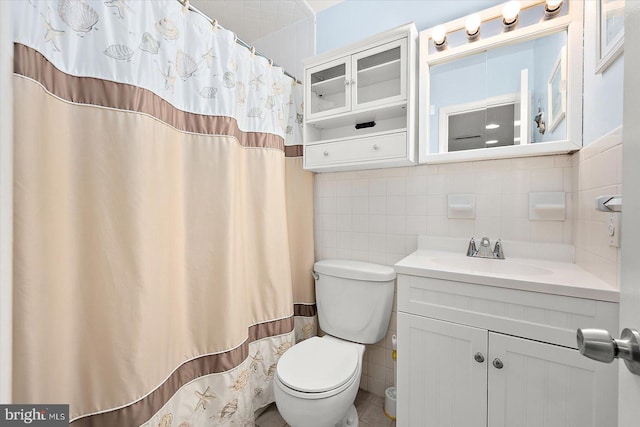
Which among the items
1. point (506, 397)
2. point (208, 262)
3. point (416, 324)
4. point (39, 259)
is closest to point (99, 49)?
point (39, 259)

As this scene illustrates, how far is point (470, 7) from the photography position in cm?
135

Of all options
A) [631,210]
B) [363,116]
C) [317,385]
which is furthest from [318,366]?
[363,116]

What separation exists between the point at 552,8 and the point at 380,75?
741mm

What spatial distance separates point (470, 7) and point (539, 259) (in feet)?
4.20

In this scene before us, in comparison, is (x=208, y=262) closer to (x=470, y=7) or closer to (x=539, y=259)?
(x=539, y=259)

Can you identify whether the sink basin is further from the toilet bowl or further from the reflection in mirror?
the toilet bowl

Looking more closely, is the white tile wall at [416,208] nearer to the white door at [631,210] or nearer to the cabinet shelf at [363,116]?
the cabinet shelf at [363,116]

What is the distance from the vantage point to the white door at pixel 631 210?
392 mm

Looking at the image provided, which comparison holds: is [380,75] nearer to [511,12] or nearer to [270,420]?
[511,12]

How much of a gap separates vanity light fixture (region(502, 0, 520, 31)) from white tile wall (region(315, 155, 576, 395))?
1.98 ft

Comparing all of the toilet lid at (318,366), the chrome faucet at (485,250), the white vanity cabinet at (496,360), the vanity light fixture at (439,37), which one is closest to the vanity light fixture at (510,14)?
the vanity light fixture at (439,37)

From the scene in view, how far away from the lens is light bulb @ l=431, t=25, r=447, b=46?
4.41ft

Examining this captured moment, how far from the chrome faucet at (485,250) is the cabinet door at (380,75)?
2.67ft

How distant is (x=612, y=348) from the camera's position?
14.8 inches
